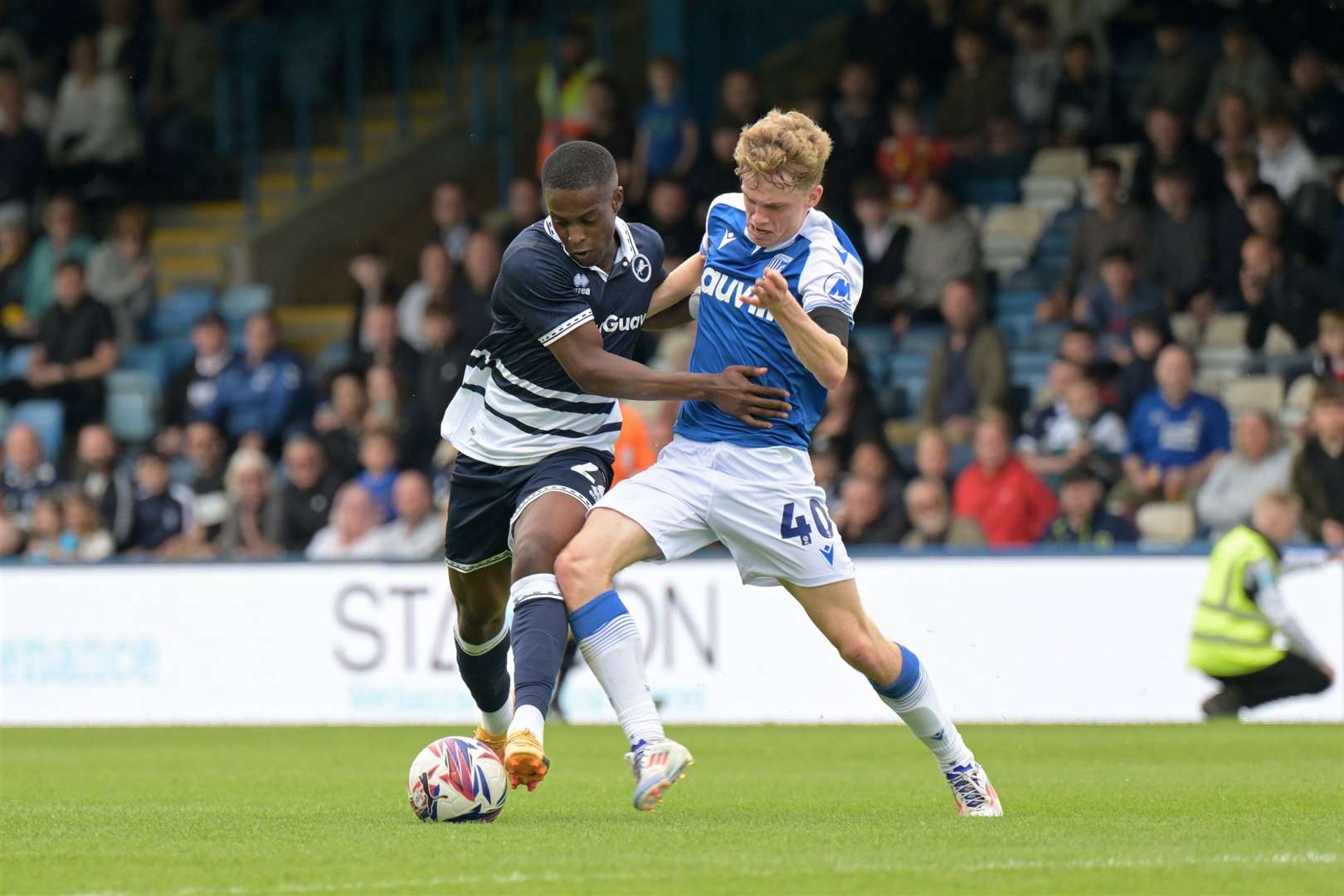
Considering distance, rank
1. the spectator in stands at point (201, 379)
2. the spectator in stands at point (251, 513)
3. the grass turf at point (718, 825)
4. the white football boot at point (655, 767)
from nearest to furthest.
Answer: the grass turf at point (718, 825) → the white football boot at point (655, 767) → the spectator in stands at point (251, 513) → the spectator in stands at point (201, 379)

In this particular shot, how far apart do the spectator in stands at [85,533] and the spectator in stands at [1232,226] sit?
8.34 meters

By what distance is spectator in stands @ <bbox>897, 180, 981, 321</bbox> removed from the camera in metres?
16.3

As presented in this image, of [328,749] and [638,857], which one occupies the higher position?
[638,857]

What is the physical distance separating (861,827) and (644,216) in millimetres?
11353

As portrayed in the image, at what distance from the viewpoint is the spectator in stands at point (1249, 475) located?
13584mm

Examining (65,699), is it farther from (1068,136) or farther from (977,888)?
(977,888)

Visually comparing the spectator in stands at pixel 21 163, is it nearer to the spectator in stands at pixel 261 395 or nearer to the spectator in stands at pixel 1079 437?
the spectator in stands at pixel 261 395

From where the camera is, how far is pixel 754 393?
6953 millimetres

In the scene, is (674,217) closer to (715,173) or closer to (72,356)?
(715,173)

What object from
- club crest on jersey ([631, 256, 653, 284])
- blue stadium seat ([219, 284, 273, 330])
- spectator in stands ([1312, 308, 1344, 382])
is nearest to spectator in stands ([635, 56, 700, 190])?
blue stadium seat ([219, 284, 273, 330])

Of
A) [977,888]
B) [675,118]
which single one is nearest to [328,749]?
[977,888]

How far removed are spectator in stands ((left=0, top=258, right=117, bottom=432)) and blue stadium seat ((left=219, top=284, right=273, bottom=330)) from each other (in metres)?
1.33

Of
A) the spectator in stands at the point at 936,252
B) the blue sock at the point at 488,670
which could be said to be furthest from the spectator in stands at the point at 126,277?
the blue sock at the point at 488,670

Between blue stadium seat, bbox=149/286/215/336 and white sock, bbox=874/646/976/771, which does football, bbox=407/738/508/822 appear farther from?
blue stadium seat, bbox=149/286/215/336
